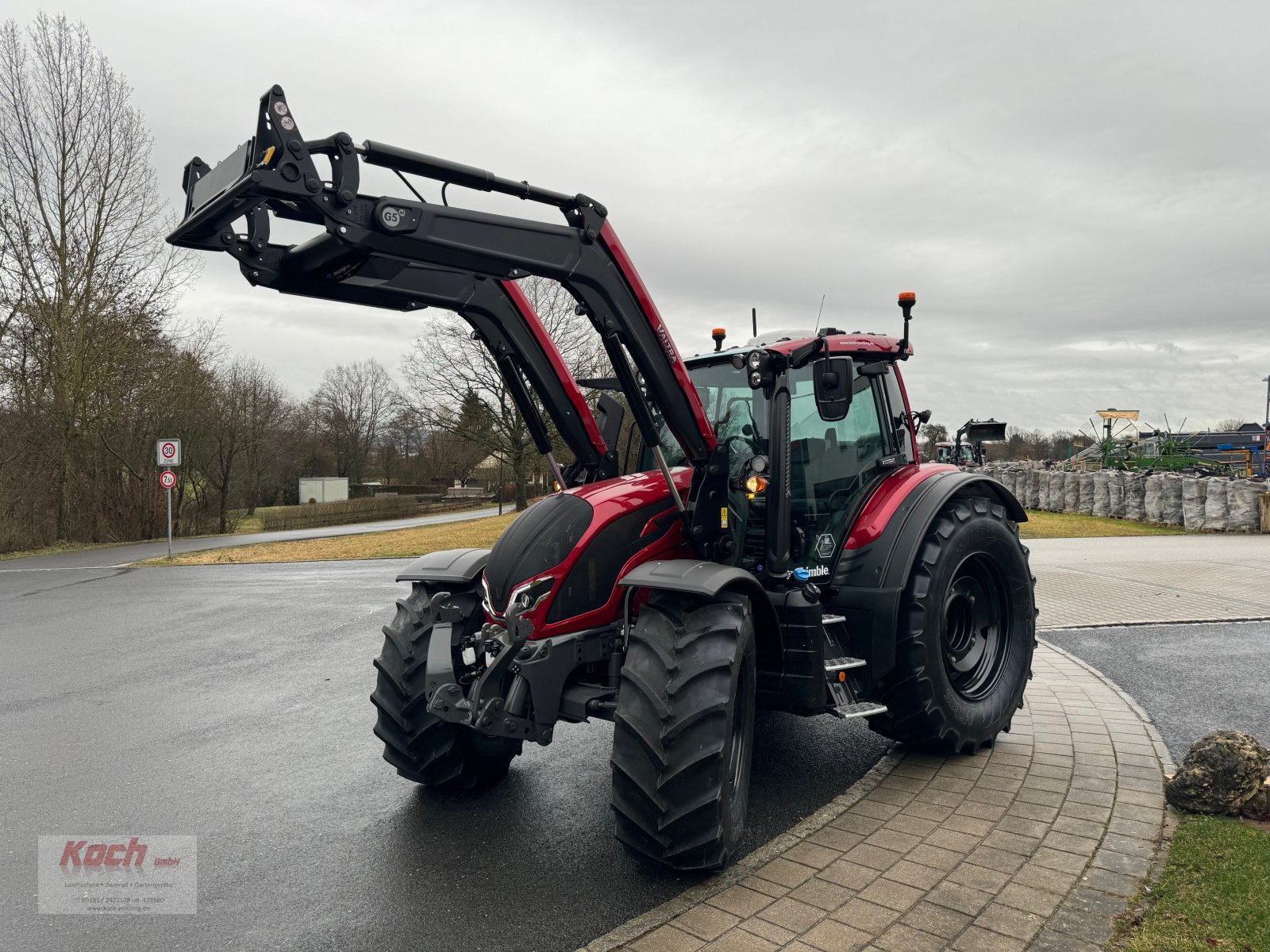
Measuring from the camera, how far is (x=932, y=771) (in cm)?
450

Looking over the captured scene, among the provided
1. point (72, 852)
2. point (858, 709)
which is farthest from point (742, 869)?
point (72, 852)

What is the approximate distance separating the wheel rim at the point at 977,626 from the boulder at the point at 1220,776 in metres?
1.15

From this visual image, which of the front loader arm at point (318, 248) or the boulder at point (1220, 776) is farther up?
the front loader arm at point (318, 248)

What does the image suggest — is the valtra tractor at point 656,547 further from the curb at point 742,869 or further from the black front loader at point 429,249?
the curb at point 742,869

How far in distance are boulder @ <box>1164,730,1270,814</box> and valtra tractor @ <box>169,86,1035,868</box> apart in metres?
1.01

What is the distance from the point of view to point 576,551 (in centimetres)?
372

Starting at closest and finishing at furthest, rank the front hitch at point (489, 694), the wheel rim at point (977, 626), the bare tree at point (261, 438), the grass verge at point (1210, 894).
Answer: the grass verge at point (1210, 894) < the front hitch at point (489, 694) < the wheel rim at point (977, 626) < the bare tree at point (261, 438)

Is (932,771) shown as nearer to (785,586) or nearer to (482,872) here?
(785,586)

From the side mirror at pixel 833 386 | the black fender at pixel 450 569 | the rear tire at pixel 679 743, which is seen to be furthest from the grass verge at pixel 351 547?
the rear tire at pixel 679 743

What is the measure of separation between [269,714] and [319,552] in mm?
14657

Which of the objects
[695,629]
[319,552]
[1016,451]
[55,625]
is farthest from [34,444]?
[1016,451]

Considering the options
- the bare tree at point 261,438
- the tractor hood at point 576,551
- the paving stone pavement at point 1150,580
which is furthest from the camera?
the bare tree at point 261,438

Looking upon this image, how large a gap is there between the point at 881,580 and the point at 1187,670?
170 inches

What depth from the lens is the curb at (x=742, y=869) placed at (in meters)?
2.95
